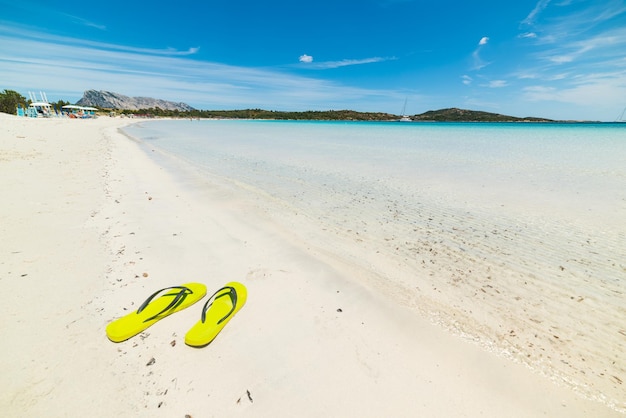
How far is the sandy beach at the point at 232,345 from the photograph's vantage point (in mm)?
2590

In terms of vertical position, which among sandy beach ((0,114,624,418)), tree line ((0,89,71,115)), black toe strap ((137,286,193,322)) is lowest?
sandy beach ((0,114,624,418))

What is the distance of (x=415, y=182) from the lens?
11844 mm

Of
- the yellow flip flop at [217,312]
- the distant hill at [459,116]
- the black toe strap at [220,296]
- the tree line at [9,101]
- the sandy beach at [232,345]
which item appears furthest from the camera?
the distant hill at [459,116]

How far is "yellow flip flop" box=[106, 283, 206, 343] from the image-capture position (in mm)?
3227

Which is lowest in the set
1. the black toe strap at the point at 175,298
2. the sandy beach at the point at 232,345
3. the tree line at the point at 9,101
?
the sandy beach at the point at 232,345

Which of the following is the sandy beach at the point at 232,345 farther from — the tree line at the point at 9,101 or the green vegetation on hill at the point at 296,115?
the green vegetation on hill at the point at 296,115

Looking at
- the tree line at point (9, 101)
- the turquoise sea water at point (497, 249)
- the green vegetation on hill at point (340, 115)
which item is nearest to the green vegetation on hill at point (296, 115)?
the green vegetation on hill at point (340, 115)

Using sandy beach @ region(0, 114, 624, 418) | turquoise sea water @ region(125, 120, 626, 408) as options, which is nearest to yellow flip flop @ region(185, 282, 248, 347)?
sandy beach @ region(0, 114, 624, 418)

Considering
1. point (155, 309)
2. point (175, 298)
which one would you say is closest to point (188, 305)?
point (175, 298)

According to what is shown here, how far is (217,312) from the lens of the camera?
3582 millimetres

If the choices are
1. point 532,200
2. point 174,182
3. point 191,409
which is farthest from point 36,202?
point 532,200

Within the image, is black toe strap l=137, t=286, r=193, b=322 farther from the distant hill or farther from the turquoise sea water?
the distant hill

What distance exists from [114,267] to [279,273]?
3092mm

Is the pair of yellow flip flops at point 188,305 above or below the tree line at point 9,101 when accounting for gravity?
below
